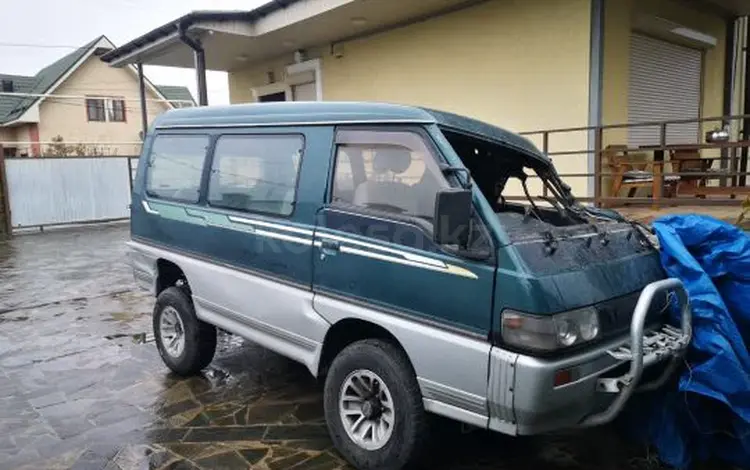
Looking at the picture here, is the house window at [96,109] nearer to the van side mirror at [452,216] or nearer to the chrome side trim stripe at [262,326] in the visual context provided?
the chrome side trim stripe at [262,326]

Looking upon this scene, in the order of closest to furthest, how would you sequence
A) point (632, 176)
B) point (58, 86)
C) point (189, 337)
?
point (189, 337)
point (632, 176)
point (58, 86)

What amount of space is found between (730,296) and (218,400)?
3.66 m

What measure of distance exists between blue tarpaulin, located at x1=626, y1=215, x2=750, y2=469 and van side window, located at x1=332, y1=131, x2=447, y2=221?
153cm

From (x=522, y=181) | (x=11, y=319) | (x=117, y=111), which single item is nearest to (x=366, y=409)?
(x=522, y=181)

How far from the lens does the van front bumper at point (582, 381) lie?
2.71m

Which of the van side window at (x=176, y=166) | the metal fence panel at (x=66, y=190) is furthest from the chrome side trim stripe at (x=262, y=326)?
the metal fence panel at (x=66, y=190)

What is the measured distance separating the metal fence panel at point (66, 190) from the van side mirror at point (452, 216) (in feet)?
51.4

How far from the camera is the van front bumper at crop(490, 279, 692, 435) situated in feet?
8.89

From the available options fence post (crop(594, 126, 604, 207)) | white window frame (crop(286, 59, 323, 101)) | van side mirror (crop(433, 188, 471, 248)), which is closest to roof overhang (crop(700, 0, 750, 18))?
fence post (crop(594, 126, 604, 207))

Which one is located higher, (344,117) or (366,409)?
(344,117)

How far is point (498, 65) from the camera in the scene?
9273mm

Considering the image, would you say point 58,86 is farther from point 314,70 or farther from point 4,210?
point 314,70

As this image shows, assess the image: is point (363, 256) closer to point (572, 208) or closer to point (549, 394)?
point (549, 394)

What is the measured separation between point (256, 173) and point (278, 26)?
286 inches
